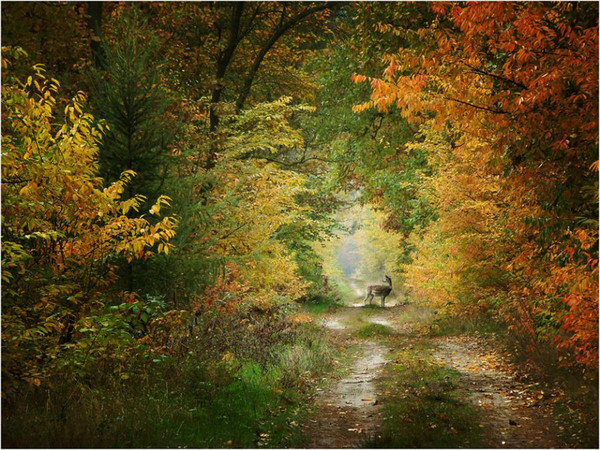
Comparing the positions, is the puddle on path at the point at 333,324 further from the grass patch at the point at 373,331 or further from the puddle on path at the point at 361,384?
the puddle on path at the point at 361,384

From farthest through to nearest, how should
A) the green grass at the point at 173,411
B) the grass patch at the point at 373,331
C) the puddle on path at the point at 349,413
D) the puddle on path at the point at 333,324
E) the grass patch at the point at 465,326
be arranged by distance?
the puddle on path at the point at 333,324, the grass patch at the point at 373,331, the grass patch at the point at 465,326, the puddle on path at the point at 349,413, the green grass at the point at 173,411

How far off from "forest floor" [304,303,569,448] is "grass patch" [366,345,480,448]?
13 mm

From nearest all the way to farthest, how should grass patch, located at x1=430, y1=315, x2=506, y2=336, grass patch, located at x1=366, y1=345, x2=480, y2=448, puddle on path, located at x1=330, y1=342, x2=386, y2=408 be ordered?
grass patch, located at x1=366, y1=345, x2=480, y2=448
puddle on path, located at x1=330, y1=342, x2=386, y2=408
grass patch, located at x1=430, y1=315, x2=506, y2=336

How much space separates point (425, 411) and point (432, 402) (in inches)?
26.5

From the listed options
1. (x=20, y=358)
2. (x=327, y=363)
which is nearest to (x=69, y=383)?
(x=20, y=358)

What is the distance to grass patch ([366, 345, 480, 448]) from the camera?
6.12 metres

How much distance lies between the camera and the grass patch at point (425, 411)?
6.12 m

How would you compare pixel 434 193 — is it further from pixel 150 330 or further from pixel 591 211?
pixel 150 330

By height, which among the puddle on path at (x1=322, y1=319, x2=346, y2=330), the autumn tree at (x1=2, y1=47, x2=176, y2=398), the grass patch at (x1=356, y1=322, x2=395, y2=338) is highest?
the autumn tree at (x1=2, y1=47, x2=176, y2=398)

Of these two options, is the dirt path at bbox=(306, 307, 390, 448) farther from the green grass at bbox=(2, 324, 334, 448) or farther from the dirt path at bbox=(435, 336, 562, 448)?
the dirt path at bbox=(435, 336, 562, 448)

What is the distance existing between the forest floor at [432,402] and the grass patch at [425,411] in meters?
0.01

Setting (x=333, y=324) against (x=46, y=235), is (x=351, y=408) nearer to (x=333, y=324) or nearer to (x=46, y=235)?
(x=46, y=235)

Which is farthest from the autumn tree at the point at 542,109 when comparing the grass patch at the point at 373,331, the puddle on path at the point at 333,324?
the puddle on path at the point at 333,324

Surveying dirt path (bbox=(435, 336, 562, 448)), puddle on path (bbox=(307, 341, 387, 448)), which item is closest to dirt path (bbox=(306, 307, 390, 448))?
puddle on path (bbox=(307, 341, 387, 448))
